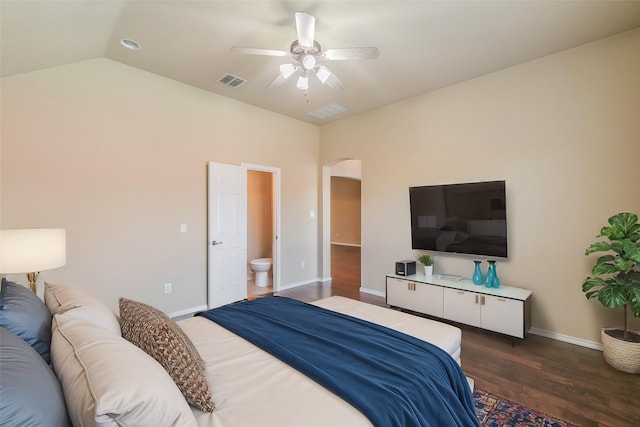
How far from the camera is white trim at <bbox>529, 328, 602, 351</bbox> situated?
293cm

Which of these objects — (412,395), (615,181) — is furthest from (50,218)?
(615,181)

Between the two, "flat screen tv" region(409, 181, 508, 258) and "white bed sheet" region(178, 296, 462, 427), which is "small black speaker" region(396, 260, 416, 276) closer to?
"flat screen tv" region(409, 181, 508, 258)

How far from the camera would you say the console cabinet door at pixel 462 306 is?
128 inches

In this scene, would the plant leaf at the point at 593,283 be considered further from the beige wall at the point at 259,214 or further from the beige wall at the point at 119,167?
the beige wall at the point at 259,214

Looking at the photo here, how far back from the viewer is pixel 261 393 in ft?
4.16

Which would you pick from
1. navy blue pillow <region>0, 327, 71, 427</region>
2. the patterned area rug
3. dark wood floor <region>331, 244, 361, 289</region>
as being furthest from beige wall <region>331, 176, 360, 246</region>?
navy blue pillow <region>0, 327, 71, 427</region>

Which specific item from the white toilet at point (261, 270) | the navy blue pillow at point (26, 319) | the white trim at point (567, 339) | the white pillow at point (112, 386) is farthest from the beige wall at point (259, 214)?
the white pillow at point (112, 386)

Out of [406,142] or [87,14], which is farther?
[406,142]

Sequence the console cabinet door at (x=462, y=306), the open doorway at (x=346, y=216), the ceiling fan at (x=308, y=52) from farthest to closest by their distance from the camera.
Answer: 1. the open doorway at (x=346, y=216)
2. the console cabinet door at (x=462, y=306)
3. the ceiling fan at (x=308, y=52)

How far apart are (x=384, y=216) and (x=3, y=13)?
4426mm

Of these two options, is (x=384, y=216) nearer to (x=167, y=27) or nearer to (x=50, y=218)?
(x=167, y=27)

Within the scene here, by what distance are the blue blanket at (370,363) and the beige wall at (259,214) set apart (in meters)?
3.82

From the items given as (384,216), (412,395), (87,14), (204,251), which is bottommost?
(412,395)

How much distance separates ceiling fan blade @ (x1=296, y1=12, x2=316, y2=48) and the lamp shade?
234cm
